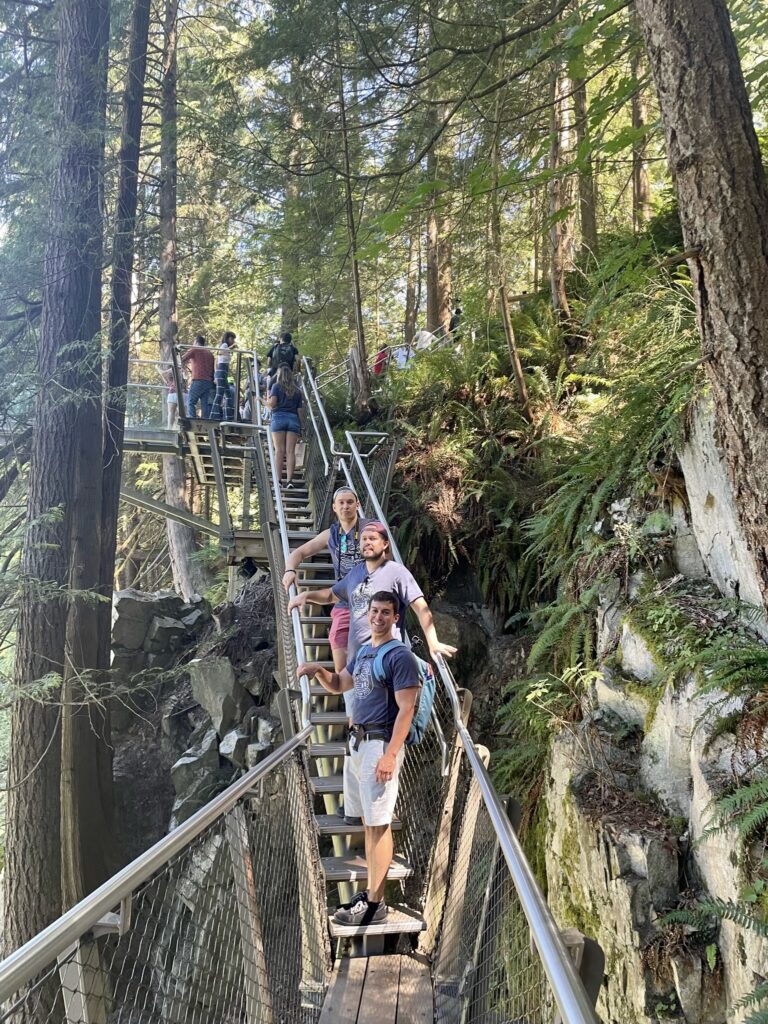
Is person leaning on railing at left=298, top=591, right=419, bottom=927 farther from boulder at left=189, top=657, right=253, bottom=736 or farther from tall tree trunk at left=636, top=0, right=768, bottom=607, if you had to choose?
boulder at left=189, top=657, right=253, bottom=736

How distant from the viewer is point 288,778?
337 cm

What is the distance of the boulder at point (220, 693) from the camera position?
8578 millimetres

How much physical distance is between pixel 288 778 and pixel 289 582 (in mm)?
1713

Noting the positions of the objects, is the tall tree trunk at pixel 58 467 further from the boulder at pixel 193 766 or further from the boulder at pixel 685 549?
the boulder at pixel 685 549

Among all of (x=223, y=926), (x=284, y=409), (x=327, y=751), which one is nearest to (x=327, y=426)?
(x=284, y=409)

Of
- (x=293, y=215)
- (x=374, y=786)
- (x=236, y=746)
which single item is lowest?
(x=236, y=746)

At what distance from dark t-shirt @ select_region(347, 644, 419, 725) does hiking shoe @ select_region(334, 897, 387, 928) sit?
2.80 ft

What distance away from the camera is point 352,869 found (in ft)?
12.3

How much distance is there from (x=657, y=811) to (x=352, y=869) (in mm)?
1615

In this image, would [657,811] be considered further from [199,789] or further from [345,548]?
[199,789]

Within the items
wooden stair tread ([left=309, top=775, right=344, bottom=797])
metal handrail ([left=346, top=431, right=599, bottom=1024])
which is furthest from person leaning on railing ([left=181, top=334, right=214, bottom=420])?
metal handrail ([left=346, top=431, right=599, bottom=1024])

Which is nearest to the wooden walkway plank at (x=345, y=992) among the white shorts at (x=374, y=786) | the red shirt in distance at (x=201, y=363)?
the white shorts at (x=374, y=786)

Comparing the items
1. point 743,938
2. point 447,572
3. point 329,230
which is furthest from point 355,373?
point 743,938

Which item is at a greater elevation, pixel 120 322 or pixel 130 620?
pixel 120 322
